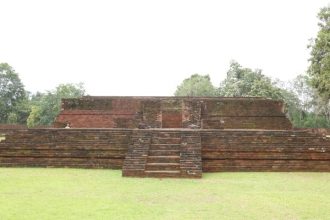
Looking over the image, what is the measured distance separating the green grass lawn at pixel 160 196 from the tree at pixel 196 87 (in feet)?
118

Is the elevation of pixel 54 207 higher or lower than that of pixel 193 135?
lower

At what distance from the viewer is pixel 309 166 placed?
960cm

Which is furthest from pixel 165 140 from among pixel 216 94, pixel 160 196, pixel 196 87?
pixel 196 87

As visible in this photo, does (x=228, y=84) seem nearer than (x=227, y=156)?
No

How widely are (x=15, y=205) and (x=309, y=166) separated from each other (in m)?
6.57

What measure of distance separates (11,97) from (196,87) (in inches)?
752

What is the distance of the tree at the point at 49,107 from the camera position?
127 feet

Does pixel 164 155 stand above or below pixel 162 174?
above

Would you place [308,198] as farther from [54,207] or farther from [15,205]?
[15,205]

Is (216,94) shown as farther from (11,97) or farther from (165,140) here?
(165,140)

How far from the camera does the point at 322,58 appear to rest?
16547 mm

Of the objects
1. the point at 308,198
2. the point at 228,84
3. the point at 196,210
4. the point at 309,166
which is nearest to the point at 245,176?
the point at 309,166

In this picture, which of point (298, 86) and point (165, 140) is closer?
point (165, 140)

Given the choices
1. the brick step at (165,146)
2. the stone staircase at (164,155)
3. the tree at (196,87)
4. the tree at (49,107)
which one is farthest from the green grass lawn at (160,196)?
the tree at (196,87)
